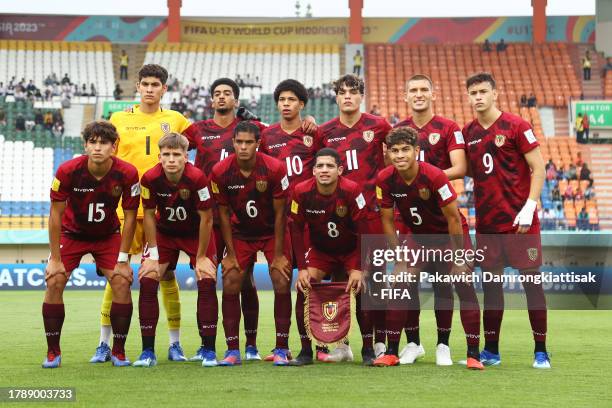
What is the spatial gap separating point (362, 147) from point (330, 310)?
1431 mm

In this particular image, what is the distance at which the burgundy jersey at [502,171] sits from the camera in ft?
23.0

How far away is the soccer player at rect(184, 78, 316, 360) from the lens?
302 inches

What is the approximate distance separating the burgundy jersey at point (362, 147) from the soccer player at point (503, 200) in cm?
90

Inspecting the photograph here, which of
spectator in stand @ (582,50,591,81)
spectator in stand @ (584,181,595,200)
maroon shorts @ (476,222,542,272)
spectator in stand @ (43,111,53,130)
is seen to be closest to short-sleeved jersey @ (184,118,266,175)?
maroon shorts @ (476,222,542,272)

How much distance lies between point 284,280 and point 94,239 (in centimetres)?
154

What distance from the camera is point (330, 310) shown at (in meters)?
7.25

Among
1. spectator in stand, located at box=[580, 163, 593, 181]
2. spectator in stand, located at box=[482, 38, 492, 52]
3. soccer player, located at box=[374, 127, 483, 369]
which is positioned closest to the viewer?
soccer player, located at box=[374, 127, 483, 369]

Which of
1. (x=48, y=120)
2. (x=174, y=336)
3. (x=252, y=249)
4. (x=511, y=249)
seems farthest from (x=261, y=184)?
(x=48, y=120)

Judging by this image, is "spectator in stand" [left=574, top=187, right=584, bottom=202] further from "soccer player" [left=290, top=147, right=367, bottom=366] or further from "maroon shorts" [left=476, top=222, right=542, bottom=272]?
"soccer player" [left=290, top=147, right=367, bottom=366]

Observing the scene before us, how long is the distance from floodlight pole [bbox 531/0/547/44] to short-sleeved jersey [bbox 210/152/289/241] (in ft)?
105

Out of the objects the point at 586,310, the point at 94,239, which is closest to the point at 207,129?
the point at 94,239

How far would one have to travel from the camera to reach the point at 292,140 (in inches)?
308

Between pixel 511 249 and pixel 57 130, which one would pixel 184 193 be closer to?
pixel 511 249

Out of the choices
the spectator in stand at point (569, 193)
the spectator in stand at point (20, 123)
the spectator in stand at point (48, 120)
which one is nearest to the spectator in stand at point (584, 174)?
the spectator in stand at point (569, 193)
